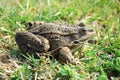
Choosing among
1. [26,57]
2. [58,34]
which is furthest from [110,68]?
[26,57]

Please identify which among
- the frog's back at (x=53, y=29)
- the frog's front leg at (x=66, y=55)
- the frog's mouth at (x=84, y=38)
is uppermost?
the frog's back at (x=53, y=29)

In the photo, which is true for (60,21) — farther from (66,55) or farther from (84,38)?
(66,55)

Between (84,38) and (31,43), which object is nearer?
(31,43)

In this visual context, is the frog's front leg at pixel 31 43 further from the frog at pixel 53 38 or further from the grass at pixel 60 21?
the grass at pixel 60 21

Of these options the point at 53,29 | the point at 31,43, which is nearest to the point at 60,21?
the point at 53,29

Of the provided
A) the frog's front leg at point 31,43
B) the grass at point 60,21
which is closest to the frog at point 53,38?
the frog's front leg at point 31,43

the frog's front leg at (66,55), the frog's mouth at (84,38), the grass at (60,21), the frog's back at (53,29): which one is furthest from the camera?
the frog's mouth at (84,38)

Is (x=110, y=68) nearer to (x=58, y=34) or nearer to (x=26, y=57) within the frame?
(x=58, y=34)
